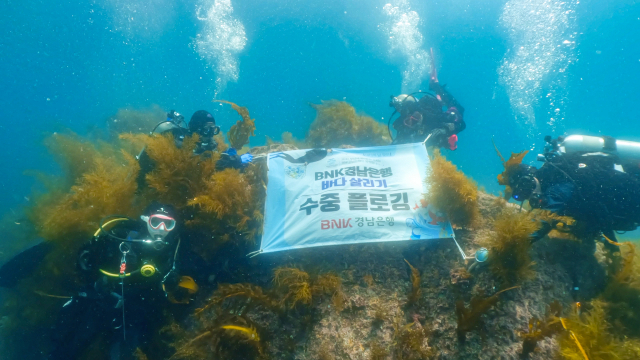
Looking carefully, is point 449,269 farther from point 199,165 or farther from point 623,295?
point 199,165

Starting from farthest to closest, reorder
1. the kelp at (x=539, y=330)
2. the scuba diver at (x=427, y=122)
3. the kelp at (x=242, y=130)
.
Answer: the kelp at (x=242, y=130)
the scuba diver at (x=427, y=122)
the kelp at (x=539, y=330)

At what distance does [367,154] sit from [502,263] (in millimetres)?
2821

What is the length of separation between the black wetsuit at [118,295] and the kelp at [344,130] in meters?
5.86

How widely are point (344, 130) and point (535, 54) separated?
3118 centimetres

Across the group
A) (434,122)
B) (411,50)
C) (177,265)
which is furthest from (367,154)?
(411,50)

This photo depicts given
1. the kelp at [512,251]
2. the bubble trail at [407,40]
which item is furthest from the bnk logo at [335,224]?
the bubble trail at [407,40]

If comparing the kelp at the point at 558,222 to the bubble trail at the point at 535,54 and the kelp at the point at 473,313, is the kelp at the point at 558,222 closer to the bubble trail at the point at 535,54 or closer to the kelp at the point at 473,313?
the kelp at the point at 473,313

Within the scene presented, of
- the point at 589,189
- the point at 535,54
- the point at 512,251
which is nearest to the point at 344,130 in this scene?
the point at 589,189

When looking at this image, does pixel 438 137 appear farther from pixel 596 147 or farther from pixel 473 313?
pixel 473 313

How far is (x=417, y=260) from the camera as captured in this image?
4312 mm

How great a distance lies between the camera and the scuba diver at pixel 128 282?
3.97 metres

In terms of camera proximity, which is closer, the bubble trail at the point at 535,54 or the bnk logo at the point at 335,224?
the bnk logo at the point at 335,224

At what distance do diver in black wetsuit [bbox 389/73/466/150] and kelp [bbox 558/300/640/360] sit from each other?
4.29 meters

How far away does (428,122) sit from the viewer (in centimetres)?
689
